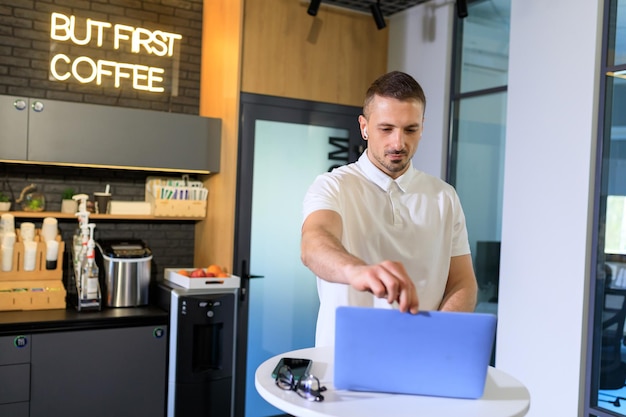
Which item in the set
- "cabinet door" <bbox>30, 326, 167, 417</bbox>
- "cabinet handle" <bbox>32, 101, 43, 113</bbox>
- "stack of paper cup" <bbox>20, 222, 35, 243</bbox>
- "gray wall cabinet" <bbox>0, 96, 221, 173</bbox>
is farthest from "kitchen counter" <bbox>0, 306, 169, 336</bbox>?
Result: "cabinet handle" <bbox>32, 101, 43, 113</bbox>

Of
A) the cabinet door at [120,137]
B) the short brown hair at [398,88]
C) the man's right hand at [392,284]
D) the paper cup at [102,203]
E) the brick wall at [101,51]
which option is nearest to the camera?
the man's right hand at [392,284]

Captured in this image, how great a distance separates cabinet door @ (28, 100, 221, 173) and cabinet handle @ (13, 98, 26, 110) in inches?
2.4

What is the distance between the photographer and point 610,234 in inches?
133

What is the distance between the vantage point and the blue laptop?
1416 millimetres

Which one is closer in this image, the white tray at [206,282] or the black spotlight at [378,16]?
the white tray at [206,282]

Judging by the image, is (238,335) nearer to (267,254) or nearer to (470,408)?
(267,254)

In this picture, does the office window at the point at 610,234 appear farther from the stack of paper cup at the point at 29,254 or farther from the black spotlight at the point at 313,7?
the stack of paper cup at the point at 29,254

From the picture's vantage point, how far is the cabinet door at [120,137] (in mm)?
3854

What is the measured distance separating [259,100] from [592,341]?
249cm

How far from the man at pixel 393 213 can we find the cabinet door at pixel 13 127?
2423 millimetres

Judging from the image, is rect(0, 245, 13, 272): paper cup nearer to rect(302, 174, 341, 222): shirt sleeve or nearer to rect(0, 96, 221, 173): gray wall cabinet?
rect(0, 96, 221, 173): gray wall cabinet

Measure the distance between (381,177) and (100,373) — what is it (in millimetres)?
2392

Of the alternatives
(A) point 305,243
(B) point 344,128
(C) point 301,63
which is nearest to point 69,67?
(C) point 301,63

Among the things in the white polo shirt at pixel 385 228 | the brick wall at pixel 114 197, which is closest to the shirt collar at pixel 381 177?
the white polo shirt at pixel 385 228
